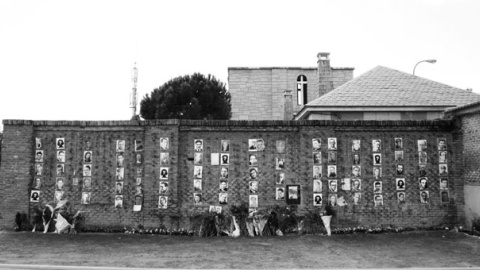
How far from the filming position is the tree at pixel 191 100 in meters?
35.3

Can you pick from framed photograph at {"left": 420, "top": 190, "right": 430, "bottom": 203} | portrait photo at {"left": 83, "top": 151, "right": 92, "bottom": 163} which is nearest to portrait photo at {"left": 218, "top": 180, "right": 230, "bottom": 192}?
portrait photo at {"left": 83, "top": 151, "right": 92, "bottom": 163}

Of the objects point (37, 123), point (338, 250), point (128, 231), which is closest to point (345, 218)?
point (338, 250)

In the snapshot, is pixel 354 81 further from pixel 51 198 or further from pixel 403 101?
pixel 51 198

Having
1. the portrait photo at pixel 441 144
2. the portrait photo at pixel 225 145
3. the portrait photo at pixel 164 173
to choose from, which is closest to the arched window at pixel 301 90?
the portrait photo at pixel 441 144

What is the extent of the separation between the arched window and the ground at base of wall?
27011mm

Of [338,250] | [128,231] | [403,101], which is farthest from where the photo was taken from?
[403,101]

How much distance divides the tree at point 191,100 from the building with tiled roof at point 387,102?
2016 centimetres

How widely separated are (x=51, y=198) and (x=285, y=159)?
6.76 m

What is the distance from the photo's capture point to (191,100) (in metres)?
35.5

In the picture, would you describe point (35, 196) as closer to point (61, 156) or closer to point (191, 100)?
point (61, 156)

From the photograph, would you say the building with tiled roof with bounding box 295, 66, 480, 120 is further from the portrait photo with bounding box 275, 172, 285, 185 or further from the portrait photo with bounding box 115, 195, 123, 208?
the portrait photo with bounding box 115, 195, 123, 208

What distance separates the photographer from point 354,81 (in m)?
16.5

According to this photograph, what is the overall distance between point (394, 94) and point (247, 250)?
9.84 m

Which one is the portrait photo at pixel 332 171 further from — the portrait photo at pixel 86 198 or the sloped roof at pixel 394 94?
the portrait photo at pixel 86 198
